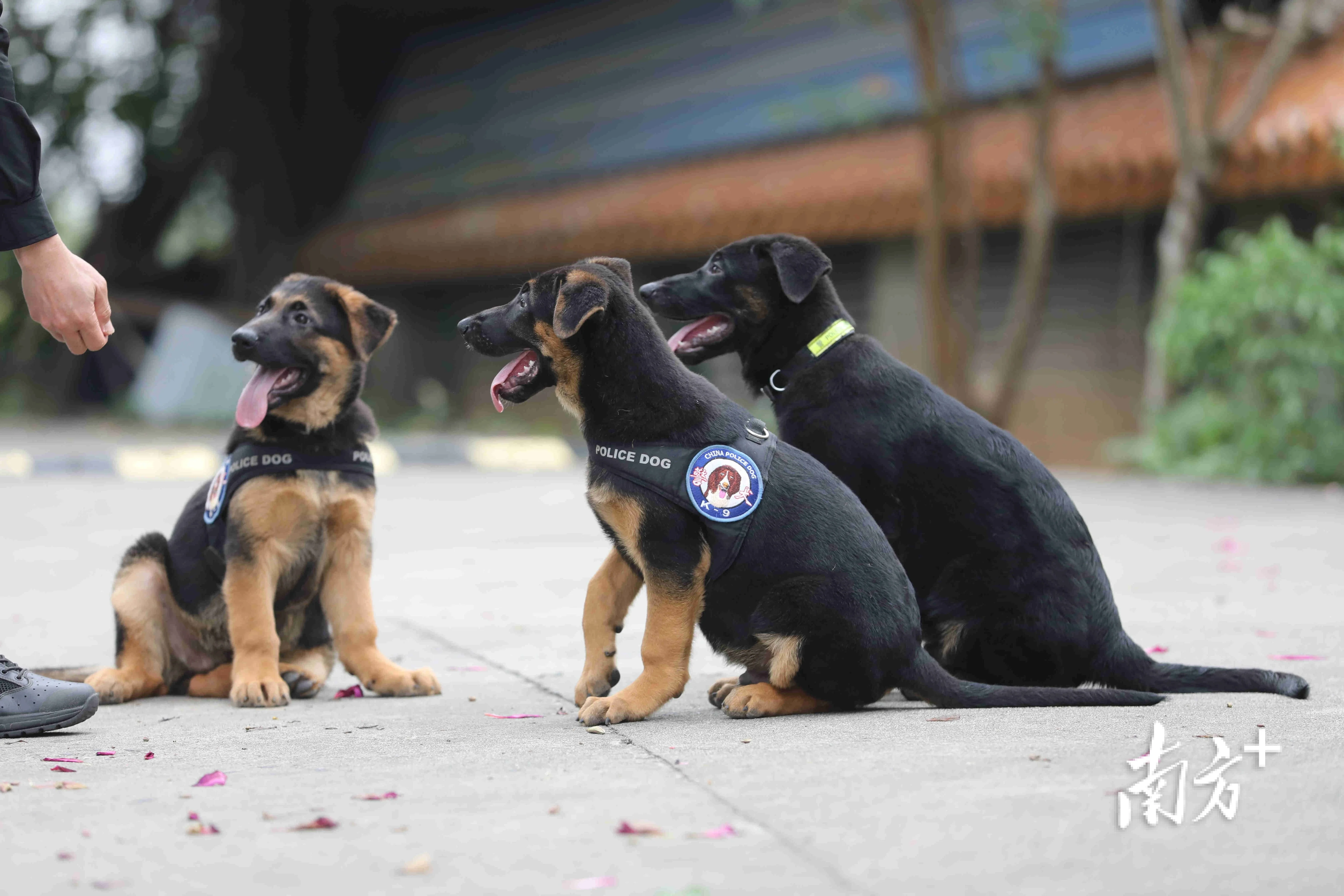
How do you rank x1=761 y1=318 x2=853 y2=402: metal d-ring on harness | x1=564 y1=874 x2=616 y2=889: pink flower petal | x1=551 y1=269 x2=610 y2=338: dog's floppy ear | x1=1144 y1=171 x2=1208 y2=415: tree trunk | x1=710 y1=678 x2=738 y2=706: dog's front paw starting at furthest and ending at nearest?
x1=1144 y1=171 x2=1208 y2=415: tree trunk → x1=761 y1=318 x2=853 y2=402: metal d-ring on harness → x1=710 y1=678 x2=738 y2=706: dog's front paw → x1=551 y1=269 x2=610 y2=338: dog's floppy ear → x1=564 y1=874 x2=616 y2=889: pink flower petal

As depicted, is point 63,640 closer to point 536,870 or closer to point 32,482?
point 536,870

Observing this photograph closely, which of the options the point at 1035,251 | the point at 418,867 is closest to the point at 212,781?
the point at 418,867

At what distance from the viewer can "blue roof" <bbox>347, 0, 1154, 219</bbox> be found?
645 inches

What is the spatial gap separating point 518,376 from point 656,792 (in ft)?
5.17

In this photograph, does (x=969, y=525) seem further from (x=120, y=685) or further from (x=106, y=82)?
(x=106, y=82)

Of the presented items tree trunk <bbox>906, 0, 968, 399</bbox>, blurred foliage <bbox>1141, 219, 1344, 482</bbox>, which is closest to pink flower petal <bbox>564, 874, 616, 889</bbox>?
blurred foliage <bbox>1141, 219, 1344, 482</bbox>

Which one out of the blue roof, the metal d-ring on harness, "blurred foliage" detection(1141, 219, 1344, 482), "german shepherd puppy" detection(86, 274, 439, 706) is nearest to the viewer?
"german shepherd puppy" detection(86, 274, 439, 706)

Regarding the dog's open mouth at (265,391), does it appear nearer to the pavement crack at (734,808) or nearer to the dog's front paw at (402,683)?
the dog's front paw at (402,683)

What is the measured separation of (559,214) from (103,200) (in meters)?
9.47

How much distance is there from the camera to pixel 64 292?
3.71 meters

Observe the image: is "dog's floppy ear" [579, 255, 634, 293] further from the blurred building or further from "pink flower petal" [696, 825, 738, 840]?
the blurred building

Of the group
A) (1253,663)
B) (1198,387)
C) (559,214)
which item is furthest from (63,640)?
(559,214)

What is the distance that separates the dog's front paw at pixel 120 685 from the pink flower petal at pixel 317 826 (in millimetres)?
1971

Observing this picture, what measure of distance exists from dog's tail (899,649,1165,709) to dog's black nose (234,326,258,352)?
92.6 inches
